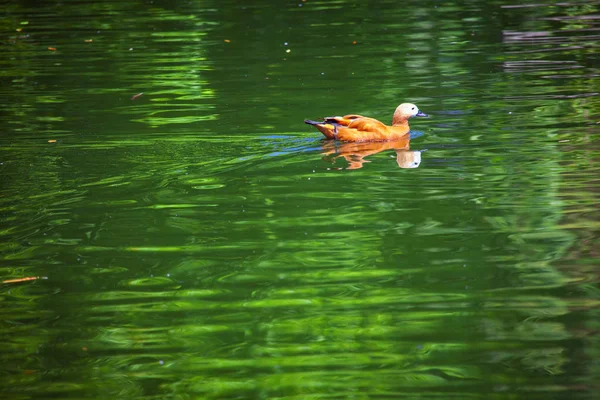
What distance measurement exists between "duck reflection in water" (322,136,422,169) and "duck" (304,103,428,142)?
2.3 inches

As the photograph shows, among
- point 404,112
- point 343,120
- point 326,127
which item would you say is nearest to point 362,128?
point 343,120

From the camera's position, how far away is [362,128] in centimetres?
986

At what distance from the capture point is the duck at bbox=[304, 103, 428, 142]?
386 inches

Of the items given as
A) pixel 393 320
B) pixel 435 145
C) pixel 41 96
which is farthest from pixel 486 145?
pixel 41 96

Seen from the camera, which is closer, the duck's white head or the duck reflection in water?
the duck reflection in water

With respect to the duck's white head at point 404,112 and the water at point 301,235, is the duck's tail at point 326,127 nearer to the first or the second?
the water at point 301,235

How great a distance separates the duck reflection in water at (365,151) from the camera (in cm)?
912

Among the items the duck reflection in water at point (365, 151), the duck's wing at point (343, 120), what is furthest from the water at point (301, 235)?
the duck's wing at point (343, 120)

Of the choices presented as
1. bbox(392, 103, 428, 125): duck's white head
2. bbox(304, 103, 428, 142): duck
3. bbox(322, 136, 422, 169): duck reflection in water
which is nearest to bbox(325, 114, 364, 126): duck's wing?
bbox(304, 103, 428, 142): duck

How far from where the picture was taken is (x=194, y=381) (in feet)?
Result: 16.3

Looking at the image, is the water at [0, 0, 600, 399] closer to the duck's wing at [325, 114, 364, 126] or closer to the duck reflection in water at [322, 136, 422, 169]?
the duck reflection in water at [322, 136, 422, 169]

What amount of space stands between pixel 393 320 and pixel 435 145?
4336 mm

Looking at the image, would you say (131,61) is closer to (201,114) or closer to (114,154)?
(201,114)

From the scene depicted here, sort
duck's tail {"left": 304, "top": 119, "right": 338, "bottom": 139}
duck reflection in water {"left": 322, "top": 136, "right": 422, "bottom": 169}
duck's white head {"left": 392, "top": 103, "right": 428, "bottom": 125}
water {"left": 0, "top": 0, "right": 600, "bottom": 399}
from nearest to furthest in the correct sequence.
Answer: water {"left": 0, "top": 0, "right": 600, "bottom": 399}, duck reflection in water {"left": 322, "top": 136, "right": 422, "bottom": 169}, duck's tail {"left": 304, "top": 119, "right": 338, "bottom": 139}, duck's white head {"left": 392, "top": 103, "right": 428, "bottom": 125}
